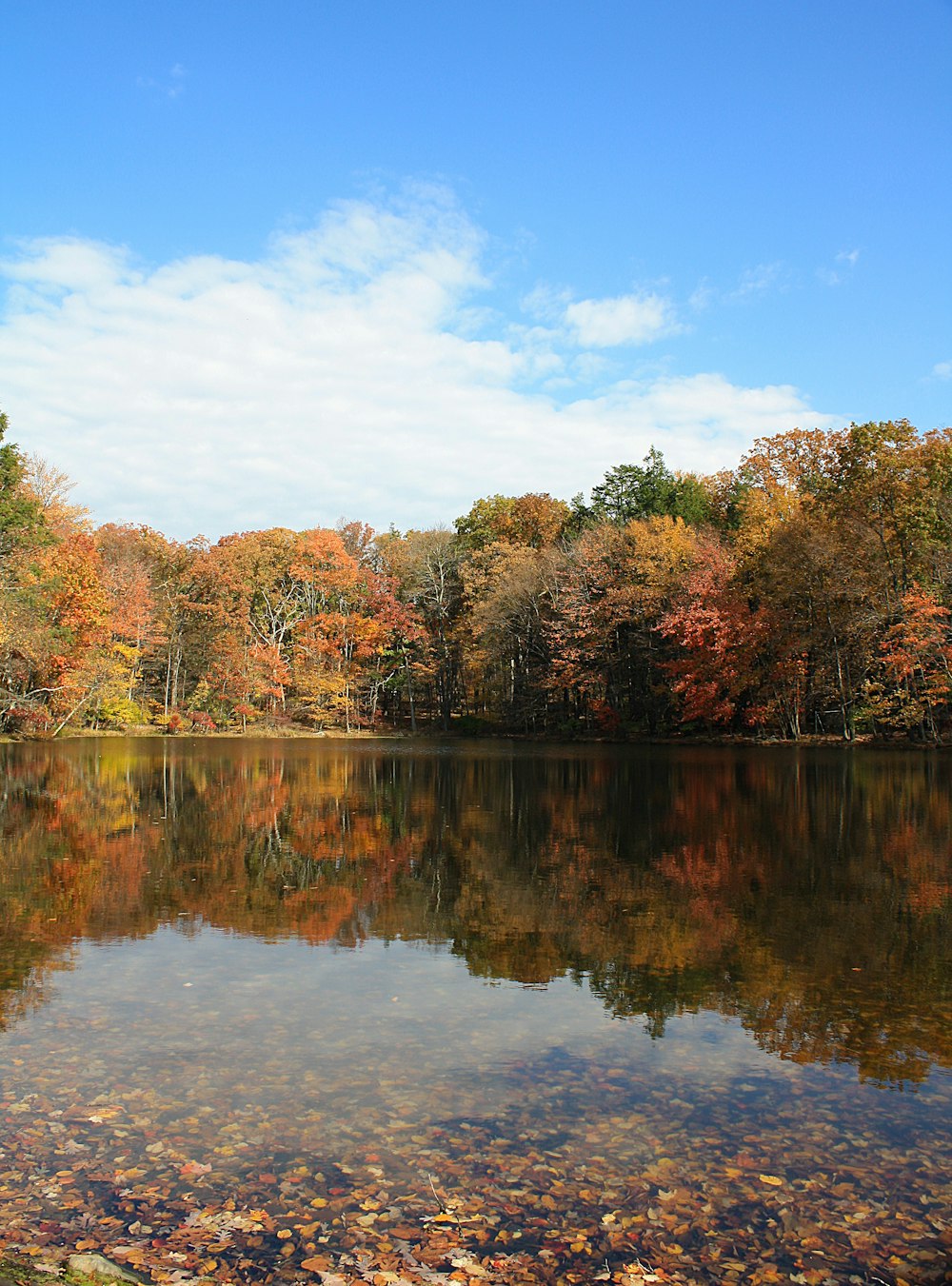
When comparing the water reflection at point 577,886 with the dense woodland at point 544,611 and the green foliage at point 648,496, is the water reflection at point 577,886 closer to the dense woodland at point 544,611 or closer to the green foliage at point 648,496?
the dense woodland at point 544,611

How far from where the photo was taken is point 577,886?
1165 centimetres

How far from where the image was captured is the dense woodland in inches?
1644

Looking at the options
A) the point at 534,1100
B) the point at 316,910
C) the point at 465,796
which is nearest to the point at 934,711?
the point at 465,796

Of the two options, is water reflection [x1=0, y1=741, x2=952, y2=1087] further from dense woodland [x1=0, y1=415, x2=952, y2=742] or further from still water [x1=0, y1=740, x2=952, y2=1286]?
dense woodland [x1=0, y1=415, x2=952, y2=742]

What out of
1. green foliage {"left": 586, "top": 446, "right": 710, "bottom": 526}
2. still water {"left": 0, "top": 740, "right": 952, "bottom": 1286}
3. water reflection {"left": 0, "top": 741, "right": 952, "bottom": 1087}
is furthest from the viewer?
green foliage {"left": 586, "top": 446, "right": 710, "bottom": 526}

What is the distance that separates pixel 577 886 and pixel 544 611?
148 ft

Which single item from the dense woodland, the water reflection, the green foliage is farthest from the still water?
the green foliage

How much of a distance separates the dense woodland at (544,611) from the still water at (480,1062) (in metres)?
29.3

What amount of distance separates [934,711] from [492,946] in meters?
38.2

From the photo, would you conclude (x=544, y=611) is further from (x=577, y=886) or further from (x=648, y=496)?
(x=577, y=886)

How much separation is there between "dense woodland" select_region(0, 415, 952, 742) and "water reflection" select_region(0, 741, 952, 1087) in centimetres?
1885

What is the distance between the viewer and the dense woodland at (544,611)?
1644 inches

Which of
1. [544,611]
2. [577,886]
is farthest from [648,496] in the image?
[577,886]

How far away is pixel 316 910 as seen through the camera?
1045cm
